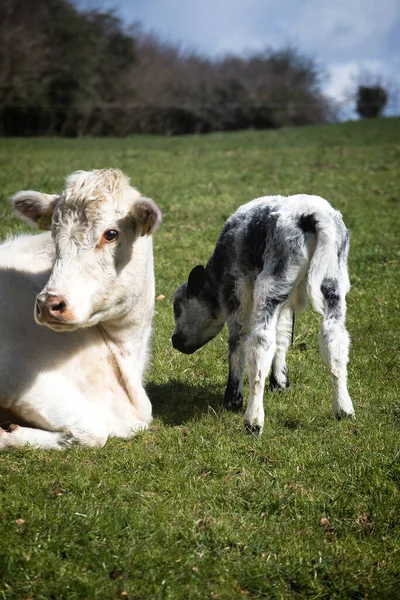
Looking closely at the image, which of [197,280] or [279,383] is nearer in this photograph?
[279,383]

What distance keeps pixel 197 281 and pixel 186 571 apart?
366cm

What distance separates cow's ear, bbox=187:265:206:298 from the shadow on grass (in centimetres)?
91

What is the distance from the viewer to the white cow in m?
5.39

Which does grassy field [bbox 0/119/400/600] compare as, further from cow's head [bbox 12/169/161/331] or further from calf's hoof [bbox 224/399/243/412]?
cow's head [bbox 12/169/161/331]

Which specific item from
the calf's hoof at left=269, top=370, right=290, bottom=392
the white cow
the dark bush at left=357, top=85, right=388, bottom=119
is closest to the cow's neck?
the white cow

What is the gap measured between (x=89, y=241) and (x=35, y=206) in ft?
2.19

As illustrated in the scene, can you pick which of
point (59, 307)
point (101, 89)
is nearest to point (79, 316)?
point (59, 307)

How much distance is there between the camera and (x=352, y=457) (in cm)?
562

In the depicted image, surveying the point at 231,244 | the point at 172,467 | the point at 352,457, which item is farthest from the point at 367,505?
the point at 231,244

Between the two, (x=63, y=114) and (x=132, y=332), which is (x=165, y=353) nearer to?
(x=132, y=332)

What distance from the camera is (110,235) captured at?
554 centimetres

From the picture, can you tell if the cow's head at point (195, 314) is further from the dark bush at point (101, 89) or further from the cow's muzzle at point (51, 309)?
the dark bush at point (101, 89)

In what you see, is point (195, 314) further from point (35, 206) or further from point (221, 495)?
point (221, 495)

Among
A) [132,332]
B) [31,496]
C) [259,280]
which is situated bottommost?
[31,496]
